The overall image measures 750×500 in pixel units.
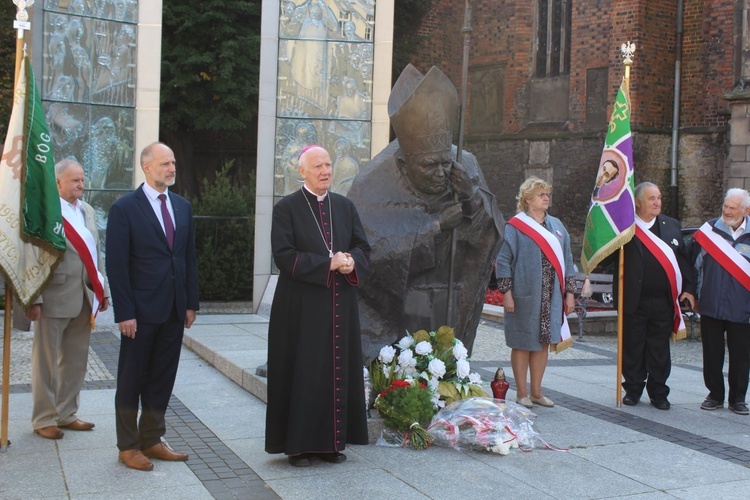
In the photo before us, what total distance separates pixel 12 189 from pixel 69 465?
→ 1785 millimetres

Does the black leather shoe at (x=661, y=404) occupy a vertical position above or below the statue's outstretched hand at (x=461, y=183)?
below

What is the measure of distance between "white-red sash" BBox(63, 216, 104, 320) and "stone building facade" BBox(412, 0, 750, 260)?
47.8ft

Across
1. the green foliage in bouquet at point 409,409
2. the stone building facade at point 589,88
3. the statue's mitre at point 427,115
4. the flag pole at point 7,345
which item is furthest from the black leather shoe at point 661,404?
the stone building facade at point 589,88

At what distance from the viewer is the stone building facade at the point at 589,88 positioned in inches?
842

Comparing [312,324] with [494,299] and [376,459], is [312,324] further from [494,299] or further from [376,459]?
[494,299]

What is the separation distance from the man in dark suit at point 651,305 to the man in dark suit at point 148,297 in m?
4.09

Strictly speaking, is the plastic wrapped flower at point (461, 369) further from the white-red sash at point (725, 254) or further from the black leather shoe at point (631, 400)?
the white-red sash at point (725, 254)

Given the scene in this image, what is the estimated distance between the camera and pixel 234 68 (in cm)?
2161

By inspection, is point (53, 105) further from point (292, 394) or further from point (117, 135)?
point (292, 394)

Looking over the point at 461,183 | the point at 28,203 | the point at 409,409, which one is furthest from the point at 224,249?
the point at 409,409

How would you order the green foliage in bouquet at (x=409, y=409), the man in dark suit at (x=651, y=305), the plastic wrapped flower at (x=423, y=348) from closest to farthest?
the green foliage in bouquet at (x=409, y=409) → the plastic wrapped flower at (x=423, y=348) → the man in dark suit at (x=651, y=305)

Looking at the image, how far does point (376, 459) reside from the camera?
19.4 feet

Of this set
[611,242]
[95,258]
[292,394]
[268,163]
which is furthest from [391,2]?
[292,394]

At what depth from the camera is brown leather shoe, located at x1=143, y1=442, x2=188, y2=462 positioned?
5.70 metres
